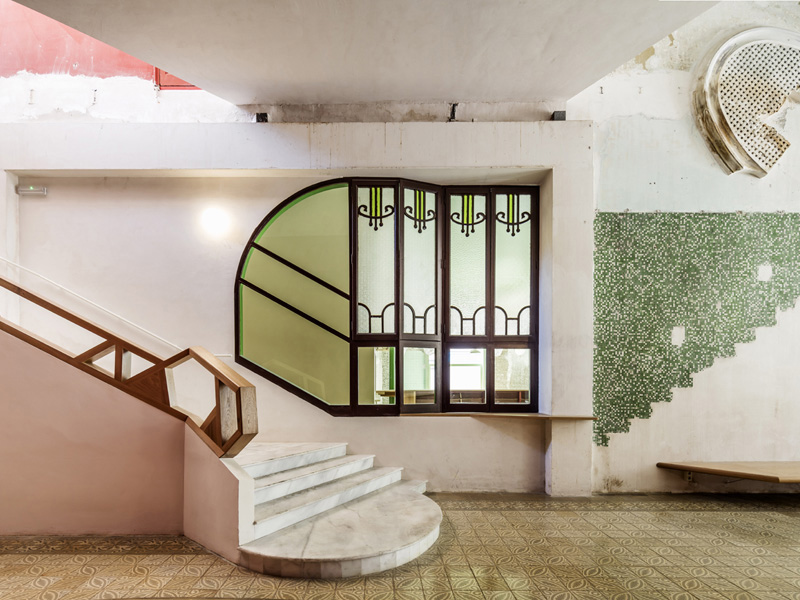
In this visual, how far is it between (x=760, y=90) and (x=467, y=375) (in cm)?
431

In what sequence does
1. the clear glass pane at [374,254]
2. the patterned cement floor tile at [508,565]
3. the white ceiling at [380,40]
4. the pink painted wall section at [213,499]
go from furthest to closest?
the clear glass pane at [374,254] < the white ceiling at [380,40] < the pink painted wall section at [213,499] < the patterned cement floor tile at [508,565]

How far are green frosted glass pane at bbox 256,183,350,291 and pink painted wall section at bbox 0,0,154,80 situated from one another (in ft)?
6.82

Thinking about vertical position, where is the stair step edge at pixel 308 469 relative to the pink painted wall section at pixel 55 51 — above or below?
below

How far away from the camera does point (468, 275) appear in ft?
17.7

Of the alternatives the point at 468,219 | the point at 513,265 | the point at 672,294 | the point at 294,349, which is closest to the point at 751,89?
the point at 672,294

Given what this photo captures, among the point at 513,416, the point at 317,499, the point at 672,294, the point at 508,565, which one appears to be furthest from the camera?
the point at 672,294

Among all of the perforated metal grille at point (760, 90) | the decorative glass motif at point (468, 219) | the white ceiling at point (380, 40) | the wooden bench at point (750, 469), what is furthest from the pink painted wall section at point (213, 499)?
the perforated metal grille at point (760, 90)

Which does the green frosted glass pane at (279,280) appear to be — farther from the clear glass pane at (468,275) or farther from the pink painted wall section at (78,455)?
the pink painted wall section at (78,455)

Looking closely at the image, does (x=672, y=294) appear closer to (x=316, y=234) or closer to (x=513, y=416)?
(x=513, y=416)

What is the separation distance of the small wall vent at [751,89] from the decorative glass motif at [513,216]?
2.05 m

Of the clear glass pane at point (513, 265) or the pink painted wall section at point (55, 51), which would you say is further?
the clear glass pane at point (513, 265)

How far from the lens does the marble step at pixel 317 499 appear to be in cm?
356

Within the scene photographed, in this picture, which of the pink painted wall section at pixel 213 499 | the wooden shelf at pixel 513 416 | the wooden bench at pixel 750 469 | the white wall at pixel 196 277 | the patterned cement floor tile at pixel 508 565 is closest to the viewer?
the patterned cement floor tile at pixel 508 565

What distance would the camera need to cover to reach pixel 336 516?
3896mm
